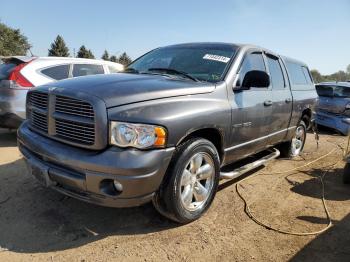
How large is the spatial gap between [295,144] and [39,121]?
505 cm

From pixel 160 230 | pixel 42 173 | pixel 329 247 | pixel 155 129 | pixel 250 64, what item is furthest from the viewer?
pixel 250 64

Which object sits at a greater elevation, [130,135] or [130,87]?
[130,87]

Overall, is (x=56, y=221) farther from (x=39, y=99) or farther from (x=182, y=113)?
(x=182, y=113)

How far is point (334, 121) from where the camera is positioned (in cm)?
1086

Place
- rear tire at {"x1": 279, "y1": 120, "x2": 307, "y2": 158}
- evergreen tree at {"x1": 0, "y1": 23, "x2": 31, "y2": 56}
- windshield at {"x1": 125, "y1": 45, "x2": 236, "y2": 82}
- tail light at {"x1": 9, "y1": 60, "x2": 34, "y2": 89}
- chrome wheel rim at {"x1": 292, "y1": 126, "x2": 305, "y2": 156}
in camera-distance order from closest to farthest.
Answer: windshield at {"x1": 125, "y1": 45, "x2": 236, "y2": 82} → tail light at {"x1": 9, "y1": 60, "x2": 34, "y2": 89} → rear tire at {"x1": 279, "y1": 120, "x2": 307, "y2": 158} → chrome wheel rim at {"x1": 292, "y1": 126, "x2": 305, "y2": 156} → evergreen tree at {"x1": 0, "y1": 23, "x2": 31, "y2": 56}

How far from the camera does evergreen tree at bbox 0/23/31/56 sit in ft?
200

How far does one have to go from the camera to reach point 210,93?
3949 millimetres

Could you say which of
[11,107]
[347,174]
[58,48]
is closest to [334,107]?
[347,174]

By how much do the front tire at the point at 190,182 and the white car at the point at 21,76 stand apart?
3.33m

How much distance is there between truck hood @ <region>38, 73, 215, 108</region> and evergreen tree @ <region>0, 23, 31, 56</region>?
203 ft

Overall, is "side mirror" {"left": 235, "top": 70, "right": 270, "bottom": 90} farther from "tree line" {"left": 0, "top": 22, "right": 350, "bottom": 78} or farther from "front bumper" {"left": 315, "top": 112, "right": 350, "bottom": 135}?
"tree line" {"left": 0, "top": 22, "right": 350, "bottom": 78}

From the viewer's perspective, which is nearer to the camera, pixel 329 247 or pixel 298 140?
pixel 329 247

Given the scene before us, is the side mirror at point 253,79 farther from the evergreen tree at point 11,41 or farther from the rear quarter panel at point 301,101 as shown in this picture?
the evergreen tree at point 11,41

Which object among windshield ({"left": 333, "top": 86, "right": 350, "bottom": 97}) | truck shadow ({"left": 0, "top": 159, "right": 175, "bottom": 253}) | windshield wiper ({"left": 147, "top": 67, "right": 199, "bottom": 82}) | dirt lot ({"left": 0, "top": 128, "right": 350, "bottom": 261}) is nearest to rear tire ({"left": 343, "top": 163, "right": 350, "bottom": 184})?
dirt lot ({"left": 0, "top": 128, "right": 350, "bottom": 261})
